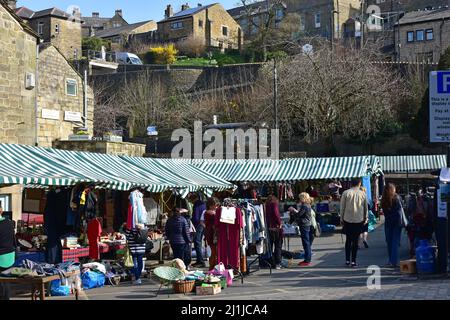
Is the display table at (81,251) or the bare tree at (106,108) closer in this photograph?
the display table at (81,251)

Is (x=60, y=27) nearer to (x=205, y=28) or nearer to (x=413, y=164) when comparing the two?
(x=205, y=28)

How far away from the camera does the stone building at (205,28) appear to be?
7206 cm

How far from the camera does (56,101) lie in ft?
87.1

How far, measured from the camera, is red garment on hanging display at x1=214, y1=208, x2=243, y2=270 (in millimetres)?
12195

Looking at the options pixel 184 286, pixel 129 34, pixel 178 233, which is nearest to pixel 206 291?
pixel 184 286

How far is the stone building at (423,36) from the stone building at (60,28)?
33.7 metres

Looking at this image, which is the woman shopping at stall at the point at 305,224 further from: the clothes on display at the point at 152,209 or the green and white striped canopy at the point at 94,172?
the clothes on display at the point at 152,209

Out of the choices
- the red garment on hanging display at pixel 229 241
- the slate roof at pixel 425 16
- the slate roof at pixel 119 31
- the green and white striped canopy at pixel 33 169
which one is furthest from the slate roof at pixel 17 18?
the slate roof at pixel 119 31

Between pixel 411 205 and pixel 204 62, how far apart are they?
51.4 meters

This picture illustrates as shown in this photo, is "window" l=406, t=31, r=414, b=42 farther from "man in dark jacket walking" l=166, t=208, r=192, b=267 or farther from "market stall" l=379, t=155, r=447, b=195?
"man in dark jacket walking" l=166, t=208, r=192, b=267

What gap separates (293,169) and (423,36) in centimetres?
3478

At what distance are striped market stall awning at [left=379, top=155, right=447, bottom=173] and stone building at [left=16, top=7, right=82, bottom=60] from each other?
47.6 meters
